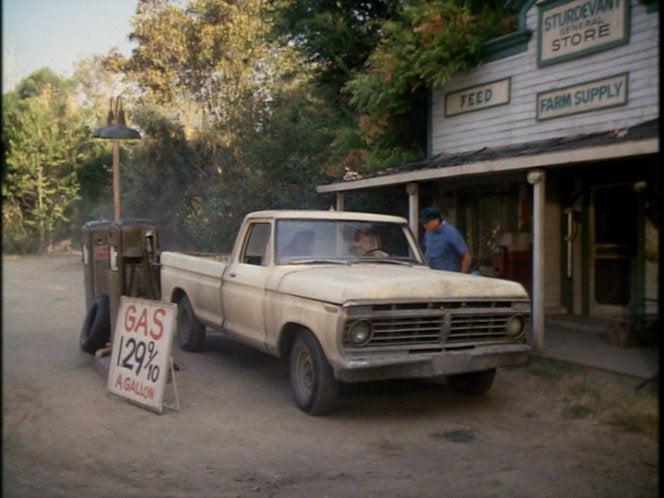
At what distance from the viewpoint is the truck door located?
6.64m

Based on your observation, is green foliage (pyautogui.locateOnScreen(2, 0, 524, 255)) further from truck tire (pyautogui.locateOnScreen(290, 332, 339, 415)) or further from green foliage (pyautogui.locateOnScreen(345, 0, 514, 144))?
truck tire (pyautogui.locateOnScreen(290, 332, 339, 415))

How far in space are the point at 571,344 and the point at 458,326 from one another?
3559 mm

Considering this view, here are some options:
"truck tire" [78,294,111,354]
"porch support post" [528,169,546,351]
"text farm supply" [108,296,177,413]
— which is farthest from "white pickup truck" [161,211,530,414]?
"porch support post" [528,169,546,351]

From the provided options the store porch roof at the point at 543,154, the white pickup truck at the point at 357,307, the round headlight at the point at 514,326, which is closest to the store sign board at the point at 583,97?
the store porch roof at the point at 543,154

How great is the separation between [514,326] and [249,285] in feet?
8.37

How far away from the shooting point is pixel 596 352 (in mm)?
8117

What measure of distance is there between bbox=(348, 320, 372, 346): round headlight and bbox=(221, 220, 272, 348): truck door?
1.42 m

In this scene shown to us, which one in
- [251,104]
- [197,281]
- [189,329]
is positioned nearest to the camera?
[197,281]

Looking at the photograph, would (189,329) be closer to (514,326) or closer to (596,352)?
(514,326)

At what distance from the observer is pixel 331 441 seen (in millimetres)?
5160

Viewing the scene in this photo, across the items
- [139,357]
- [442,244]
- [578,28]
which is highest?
[578,28]

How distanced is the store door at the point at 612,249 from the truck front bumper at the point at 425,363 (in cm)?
465

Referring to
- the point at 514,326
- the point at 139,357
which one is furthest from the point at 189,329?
the point at 514,326

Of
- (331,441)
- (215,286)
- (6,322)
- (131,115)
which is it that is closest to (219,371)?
(215,286)
